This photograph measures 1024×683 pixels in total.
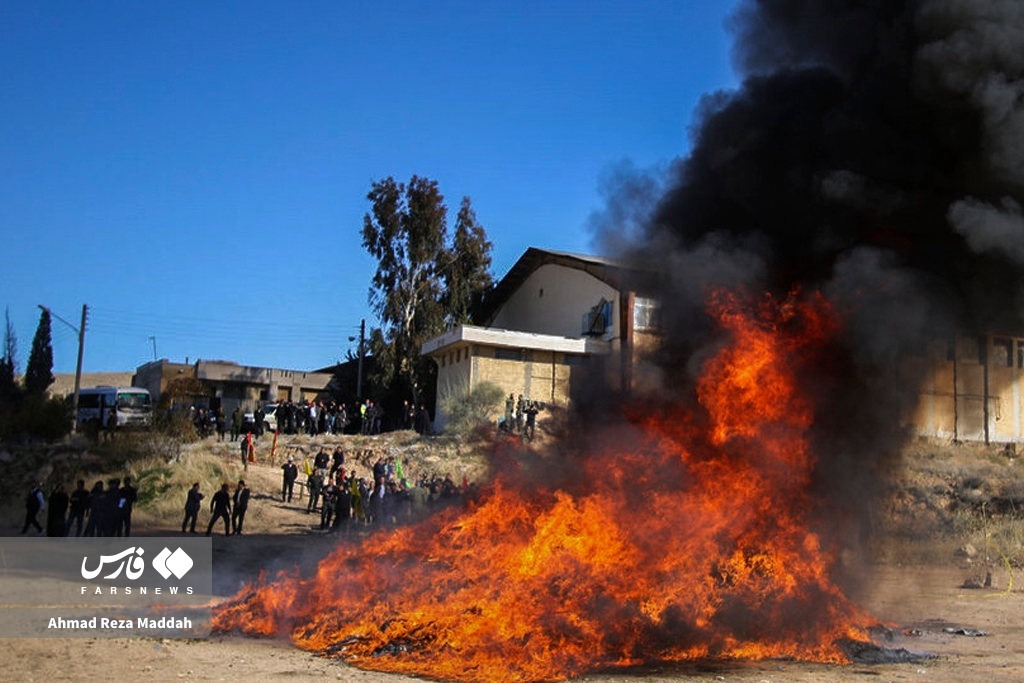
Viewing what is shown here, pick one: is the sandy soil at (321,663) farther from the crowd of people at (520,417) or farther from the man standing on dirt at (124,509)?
the crowd of people at (520,417)

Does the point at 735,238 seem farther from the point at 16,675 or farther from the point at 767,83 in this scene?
the point at 16,675

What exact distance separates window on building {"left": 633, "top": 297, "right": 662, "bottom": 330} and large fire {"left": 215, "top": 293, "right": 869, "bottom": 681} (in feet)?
6.07

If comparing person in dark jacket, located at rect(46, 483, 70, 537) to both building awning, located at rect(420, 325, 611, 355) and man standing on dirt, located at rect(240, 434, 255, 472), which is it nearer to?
man standing on dirt, located at rect(240, 434, 255, 472)

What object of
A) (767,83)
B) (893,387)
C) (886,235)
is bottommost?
(893,387)

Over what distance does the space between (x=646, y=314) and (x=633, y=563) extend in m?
6.31

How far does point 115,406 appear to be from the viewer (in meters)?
41.1

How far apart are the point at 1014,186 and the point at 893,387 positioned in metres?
3.76

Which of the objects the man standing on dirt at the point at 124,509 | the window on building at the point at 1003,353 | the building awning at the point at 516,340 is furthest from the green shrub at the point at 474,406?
the window on building at the point at 1003,353

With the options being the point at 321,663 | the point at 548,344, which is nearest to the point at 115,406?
the point at 548,344

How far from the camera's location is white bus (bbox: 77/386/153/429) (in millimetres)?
40125

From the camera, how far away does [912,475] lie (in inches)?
1057

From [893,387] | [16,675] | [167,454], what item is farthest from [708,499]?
[167,454]

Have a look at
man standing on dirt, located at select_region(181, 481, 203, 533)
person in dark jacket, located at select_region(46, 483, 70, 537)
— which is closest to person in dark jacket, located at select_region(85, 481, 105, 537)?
person in dark jacket, located at select_region(46, 483, 70, 537)

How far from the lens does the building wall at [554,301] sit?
40969 mm
